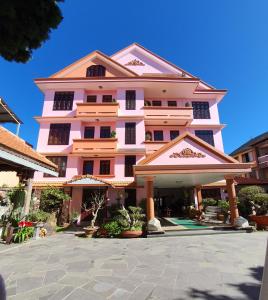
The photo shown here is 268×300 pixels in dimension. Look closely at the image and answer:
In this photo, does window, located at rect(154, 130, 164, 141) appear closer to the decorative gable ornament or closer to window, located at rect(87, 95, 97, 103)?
window, located at rect(87, 95, 97, 103)

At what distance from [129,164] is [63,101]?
385 inches

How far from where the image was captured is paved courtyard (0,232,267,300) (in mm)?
4465

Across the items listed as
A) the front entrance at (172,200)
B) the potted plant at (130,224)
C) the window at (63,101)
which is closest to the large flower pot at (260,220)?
the potted plant at (130,224)

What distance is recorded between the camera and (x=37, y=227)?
1151 cm

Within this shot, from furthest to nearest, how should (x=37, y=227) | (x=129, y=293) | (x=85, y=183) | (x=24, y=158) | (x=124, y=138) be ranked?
(x=124, y=138) → (x=85, y=183) → (x=37, y=227) → (x=24, y=158) → (x=129, y=293)

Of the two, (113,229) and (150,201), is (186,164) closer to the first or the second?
(150,201)

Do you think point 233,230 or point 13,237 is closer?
point 13,237

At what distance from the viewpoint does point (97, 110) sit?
845 inches

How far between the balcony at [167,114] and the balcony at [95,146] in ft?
15.5

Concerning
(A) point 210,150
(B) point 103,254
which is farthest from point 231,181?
(B) point 103,254

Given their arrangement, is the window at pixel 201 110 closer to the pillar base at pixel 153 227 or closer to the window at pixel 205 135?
the window at pixel 205 135

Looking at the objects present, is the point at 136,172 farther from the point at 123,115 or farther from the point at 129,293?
the point at 123,115

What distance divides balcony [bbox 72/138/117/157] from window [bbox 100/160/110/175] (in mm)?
980

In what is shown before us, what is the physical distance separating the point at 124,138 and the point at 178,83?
8398 millimetres
